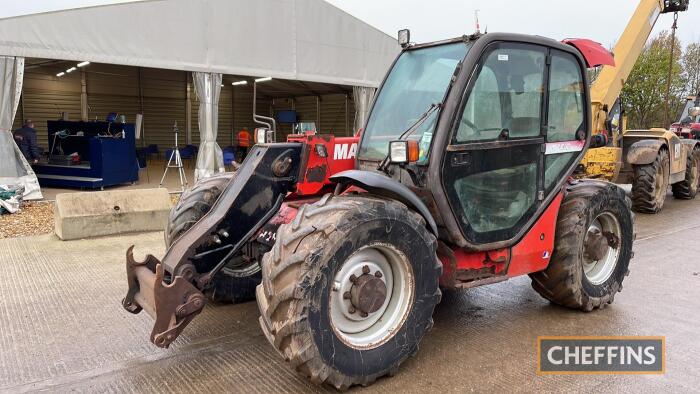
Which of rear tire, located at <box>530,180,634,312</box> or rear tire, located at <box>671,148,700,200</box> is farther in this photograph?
rear tire, located at <box>671,148,700,200</box>

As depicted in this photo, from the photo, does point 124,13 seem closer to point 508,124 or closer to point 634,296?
point 508,124

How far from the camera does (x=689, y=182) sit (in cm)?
1103

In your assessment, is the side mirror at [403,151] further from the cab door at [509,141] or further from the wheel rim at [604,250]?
the wheel rim at [604,250]

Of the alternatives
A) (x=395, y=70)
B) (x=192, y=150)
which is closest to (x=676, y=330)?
(x=395, y=70)

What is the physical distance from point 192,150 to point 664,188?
15.6 metres

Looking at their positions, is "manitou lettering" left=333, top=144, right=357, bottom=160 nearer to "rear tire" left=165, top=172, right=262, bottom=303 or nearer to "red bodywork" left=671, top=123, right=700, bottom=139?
"rear tire" left=165, top=172, right=262, bottom=303

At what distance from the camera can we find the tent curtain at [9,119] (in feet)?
31.4

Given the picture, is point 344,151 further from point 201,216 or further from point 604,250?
point 604,250

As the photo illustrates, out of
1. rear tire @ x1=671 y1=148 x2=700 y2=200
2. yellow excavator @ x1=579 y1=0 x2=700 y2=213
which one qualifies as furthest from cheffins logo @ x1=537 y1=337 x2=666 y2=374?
rear tire @ x1=671 y1=148 x2=700 y2=200

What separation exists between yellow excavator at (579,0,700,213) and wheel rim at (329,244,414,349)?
6.98 meters

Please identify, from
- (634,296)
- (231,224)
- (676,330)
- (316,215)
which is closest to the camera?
(316,215)

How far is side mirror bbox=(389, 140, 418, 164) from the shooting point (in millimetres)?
3108

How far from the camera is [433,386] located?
2973 millimetres

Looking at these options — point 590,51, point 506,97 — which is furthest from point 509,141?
point 590,51
